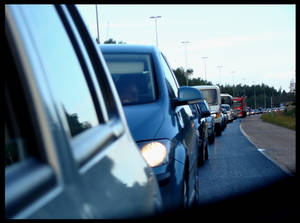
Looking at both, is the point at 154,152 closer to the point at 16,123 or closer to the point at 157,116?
the point at 157,116

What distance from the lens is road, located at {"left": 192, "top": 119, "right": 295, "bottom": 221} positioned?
2.31 meters

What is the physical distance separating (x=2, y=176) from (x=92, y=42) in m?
1.52

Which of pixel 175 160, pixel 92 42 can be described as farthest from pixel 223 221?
pixel 175 160

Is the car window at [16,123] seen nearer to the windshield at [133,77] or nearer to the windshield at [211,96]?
the windshield at [133,77]

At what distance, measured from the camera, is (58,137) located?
5.13 ft

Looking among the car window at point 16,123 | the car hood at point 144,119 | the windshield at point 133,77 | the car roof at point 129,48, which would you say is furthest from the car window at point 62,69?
the car roof at point 129,48

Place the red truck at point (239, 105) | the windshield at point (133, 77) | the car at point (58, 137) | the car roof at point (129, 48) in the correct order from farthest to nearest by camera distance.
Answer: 1. the red truck at point (239, 105)
2. the car roof at point (129, 48)
3. the windshield at point (133, 77)
4. the car at point (58, 137)

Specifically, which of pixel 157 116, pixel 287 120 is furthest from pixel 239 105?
pixel 157 116

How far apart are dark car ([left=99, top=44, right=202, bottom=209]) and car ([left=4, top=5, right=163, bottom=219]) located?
1700 mm

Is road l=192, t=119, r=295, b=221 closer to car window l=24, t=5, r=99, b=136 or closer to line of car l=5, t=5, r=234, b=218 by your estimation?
line of car l=5, t=5, r=234, b=218

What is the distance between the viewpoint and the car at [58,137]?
142 centimetres

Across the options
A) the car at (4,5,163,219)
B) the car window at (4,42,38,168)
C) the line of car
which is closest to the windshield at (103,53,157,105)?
the line of car

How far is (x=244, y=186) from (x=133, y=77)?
4.11m

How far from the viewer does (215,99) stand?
35219 mm
